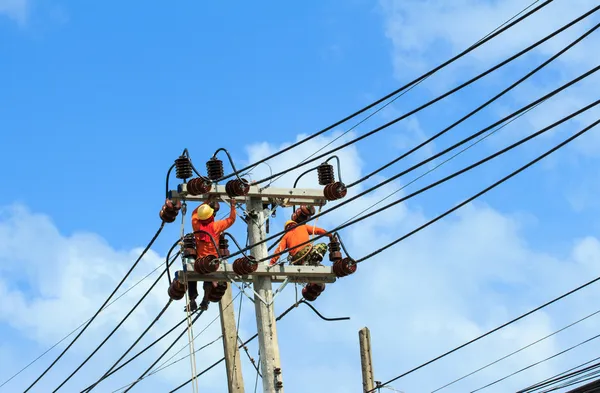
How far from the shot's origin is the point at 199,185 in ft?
61.2

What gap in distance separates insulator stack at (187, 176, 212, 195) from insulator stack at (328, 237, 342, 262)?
187 cm

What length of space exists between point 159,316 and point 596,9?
351 inches

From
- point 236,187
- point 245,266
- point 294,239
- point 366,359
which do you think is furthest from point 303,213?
point 366,359

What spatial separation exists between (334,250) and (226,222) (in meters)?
1.52

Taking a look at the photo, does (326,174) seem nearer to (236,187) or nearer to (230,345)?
(236,187)

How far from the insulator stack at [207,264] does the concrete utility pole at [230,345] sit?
2.10 meters

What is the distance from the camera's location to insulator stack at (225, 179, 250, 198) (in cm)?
1870

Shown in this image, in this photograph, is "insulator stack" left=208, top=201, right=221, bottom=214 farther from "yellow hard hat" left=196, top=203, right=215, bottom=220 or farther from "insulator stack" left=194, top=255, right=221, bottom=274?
"insulator stack" left=194, top=255, right=221, bottom=274

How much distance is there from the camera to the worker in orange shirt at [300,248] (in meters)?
19.1

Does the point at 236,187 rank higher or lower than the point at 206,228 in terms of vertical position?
higher

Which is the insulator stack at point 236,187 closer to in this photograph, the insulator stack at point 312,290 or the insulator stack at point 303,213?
the insulator stack at point 303,213

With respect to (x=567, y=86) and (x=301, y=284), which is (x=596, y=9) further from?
(x=301, y=284)

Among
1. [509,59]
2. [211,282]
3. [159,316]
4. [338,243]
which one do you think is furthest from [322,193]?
[509,59]

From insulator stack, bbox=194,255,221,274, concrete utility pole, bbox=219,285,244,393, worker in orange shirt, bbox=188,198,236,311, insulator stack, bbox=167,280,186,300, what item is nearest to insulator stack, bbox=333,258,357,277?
worker in orange shirt, bbox=188,198,236,311
